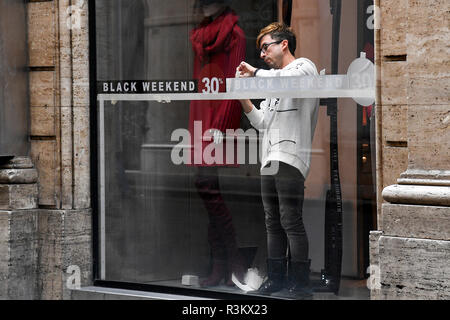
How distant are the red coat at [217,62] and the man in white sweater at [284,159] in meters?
0.18

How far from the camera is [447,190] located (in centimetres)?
675

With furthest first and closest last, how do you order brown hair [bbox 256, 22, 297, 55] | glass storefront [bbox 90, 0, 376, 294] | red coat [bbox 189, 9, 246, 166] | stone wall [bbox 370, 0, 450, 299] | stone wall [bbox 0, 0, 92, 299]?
stone wall [bbox 0, 0, 92, 299]
red coat [bbox 189, 9, 246, 166]
brown hair [bbox 256, 22, 297, 55]
glass storefront [bbox 90, 0, 376, 294]
stone wall [bbox 370, 0, 450, 299]

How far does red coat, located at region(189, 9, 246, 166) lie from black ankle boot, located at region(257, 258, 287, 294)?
109 cm

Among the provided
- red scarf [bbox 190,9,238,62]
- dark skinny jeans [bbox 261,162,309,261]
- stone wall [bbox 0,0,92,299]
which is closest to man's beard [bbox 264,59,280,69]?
red scarf [bbox 190,9,238,62]

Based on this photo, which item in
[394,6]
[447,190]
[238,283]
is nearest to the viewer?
[447,190]

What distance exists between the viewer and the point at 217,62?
28.4 feet

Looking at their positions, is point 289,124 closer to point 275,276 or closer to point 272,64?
point 272,64

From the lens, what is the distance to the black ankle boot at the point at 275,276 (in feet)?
27.0

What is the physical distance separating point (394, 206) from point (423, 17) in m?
1.44

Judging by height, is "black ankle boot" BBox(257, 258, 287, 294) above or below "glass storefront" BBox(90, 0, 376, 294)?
below

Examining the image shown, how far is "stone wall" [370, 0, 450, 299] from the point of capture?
6.77 m

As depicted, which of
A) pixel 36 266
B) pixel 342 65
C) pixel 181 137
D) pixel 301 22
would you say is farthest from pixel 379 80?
pixel 36 266

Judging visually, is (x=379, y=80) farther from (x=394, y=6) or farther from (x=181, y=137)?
(x=181, y=137)

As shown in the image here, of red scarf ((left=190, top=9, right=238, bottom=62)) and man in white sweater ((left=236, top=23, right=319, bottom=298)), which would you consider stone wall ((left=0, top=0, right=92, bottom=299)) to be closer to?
red scarf ((left=190, top=9, right=238, bottom=62))
